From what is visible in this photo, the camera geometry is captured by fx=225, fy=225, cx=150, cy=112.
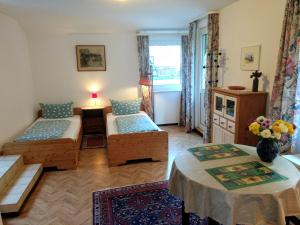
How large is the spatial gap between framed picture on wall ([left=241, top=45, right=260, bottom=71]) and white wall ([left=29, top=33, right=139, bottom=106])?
2.72m

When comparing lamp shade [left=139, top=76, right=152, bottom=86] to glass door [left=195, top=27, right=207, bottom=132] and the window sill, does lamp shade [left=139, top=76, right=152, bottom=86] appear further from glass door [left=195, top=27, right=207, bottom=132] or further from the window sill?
glass door [left=195, top=27, right=207, bottom=132]

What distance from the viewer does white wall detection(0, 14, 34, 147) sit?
3500 mm

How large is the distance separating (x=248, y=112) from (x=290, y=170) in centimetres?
121

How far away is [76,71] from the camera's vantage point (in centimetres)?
511

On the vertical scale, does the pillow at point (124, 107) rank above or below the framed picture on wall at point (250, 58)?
below

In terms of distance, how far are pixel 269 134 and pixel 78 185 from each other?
7.78 feet

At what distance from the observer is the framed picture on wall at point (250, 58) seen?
293cm

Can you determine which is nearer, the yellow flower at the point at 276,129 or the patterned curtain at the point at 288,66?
the yellow flower at the point at 276,129

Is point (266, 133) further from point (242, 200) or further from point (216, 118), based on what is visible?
point (216, 118)

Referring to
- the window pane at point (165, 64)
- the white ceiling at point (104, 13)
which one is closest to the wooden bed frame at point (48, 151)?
the white ceiling at point (104, 13)

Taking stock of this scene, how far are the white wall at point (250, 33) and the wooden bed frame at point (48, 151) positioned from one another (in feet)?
8.86

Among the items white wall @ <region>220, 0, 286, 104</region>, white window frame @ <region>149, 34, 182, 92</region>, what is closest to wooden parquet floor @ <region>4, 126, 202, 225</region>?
white wall @ <region>220, 0, 286, 104</region>

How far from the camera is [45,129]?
12.7ft

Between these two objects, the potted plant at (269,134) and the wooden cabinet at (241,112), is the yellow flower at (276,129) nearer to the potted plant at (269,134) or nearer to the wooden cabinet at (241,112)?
the potted plant at (269,134)
